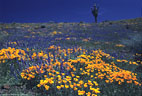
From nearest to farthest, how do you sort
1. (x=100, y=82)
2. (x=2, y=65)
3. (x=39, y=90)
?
(x=39, y=90), (x=100, y=82), (x=2, y=65)

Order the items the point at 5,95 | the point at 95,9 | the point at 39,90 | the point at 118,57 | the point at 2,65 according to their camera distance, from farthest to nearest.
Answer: the point at 95,9 → the point at 118,57 → the point at 2,65 → the point at 39,90 → the point at 5,95

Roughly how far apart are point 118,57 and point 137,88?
329 centimetres

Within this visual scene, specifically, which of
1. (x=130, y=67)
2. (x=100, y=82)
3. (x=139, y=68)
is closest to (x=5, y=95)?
(x=100, y=82)

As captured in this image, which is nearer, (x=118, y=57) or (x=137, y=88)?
(x=137, y=88)

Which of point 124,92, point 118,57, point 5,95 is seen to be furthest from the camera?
point 118,57

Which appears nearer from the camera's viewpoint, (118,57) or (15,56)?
(15,56)

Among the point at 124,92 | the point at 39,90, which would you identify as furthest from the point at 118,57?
the point at 39,90

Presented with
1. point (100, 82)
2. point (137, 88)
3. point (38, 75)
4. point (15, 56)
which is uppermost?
point (15, 56)

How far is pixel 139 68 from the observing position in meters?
7.32

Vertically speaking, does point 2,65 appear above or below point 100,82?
above

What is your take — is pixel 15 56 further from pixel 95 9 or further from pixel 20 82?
pixel 95 9

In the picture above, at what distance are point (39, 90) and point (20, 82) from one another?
0.86m

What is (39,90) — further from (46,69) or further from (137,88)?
(137,88)

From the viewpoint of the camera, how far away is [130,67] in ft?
23.4
